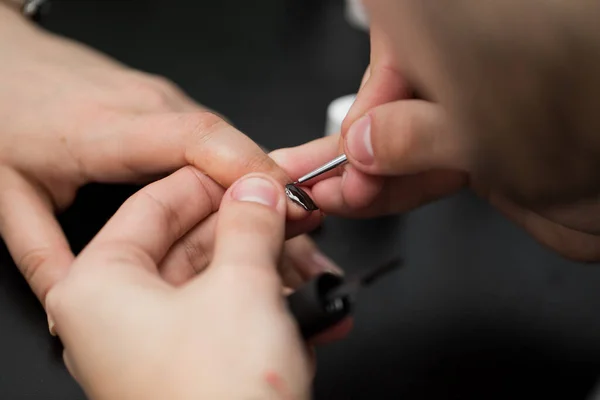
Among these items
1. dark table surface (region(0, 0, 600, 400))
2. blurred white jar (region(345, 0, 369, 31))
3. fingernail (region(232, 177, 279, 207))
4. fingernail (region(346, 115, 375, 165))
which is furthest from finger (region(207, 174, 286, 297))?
blurred white jar (region(345, 0, 369, 31))

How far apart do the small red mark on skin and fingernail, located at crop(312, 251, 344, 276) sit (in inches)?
13.4

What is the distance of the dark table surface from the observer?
2.14ft

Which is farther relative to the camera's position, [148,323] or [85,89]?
[85,89]

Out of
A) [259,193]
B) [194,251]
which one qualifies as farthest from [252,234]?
[194,251]

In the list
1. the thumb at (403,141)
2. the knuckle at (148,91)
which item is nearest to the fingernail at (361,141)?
the thumb at (403,141)

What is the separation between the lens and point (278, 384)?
0.39m

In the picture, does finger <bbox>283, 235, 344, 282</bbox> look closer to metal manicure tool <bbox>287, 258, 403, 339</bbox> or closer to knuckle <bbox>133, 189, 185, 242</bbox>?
knuckle <bbox>133, 189, 185, 242</bbox>

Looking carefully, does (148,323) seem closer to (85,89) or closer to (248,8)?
(85,89)

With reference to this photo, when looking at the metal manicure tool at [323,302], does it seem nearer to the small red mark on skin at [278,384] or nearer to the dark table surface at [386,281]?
the small red mark on skin at [278,384]

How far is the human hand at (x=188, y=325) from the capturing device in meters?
0.39

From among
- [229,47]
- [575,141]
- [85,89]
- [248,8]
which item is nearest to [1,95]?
[85,89]

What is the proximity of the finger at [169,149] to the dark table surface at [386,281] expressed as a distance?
51 millimetres

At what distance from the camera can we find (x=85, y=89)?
778mm

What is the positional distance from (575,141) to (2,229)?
61 cm
